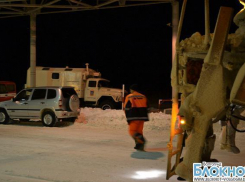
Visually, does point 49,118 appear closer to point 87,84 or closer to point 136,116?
point 136,116

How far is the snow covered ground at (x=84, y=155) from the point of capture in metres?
7.45

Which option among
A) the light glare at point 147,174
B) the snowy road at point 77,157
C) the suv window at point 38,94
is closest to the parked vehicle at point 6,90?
the suv window at point 38,94

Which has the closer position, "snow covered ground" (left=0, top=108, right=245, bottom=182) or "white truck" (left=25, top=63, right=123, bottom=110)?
"snow covered ground" (left=0, top=108, right=245, bottom=182)

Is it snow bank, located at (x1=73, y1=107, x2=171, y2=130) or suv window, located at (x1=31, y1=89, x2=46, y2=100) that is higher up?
suv window, located at (x1=31, y1=89, x2=46, y2=100)

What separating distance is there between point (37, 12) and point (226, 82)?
18886 millimetres

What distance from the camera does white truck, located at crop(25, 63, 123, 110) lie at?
2339 centimetres

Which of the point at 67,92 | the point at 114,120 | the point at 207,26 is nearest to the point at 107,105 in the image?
the point at 114,120

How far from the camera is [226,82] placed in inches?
176

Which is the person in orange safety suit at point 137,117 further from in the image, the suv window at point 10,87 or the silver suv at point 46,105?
the suv window at point 10,87

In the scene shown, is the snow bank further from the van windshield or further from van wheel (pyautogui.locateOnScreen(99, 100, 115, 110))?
the van windshield

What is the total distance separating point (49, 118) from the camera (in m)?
15.9

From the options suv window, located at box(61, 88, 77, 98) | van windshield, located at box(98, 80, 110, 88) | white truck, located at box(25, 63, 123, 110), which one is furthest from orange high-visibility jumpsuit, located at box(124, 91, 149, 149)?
van windshield, located at box(98, 80, 110, 88)
